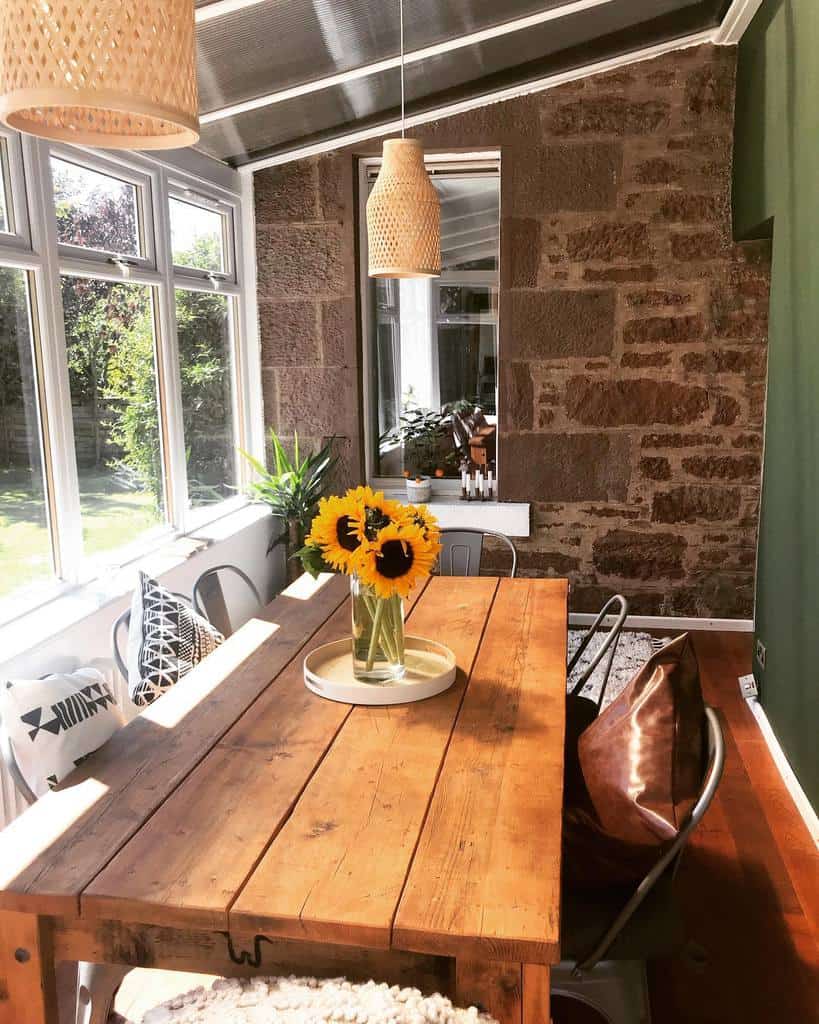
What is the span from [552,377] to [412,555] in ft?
10.4

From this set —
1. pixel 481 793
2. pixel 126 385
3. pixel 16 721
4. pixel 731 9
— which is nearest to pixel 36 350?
pixel 126 385

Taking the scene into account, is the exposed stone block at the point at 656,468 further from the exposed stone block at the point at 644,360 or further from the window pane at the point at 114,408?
the window pane at the point at 114,408

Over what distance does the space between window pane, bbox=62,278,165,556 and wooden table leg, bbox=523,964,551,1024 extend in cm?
263

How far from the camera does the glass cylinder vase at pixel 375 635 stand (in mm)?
2217

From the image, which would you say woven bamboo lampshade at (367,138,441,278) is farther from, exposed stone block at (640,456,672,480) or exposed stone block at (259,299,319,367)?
exposed stone block at (640,456,672,480)

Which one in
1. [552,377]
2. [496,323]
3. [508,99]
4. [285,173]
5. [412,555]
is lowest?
[412,555]

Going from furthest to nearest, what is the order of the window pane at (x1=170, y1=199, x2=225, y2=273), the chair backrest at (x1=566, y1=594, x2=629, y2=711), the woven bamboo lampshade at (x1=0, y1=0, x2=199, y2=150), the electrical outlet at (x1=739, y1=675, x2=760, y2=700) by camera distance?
1. the window pane at (x1=170, y1=199, x2=225, y2=273)
2. the electrical outlet at (x1=739, y1=675, x2=760, y2=700)
3. the chair backrest at (x1=566, y1=594, x2=629, y2=711)
4. the woven bamboo lampshade at (x1=0, y1=0, x2=199, y2=150)

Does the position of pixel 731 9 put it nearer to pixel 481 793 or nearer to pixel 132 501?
pixel 132 501

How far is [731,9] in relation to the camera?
13.9 ft

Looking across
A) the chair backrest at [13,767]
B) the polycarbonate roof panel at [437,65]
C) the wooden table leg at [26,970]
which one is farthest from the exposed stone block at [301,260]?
the wooden table leg at [26,970]

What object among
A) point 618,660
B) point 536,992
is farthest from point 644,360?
point 536,992

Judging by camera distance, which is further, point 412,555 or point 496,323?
point 496,323

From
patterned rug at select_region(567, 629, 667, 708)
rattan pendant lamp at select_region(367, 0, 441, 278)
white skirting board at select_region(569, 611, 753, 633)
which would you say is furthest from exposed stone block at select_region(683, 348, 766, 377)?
rattan pendant lamp at select_region(367, 0, 441, 278)

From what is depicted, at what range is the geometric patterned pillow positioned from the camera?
2.66 meters
